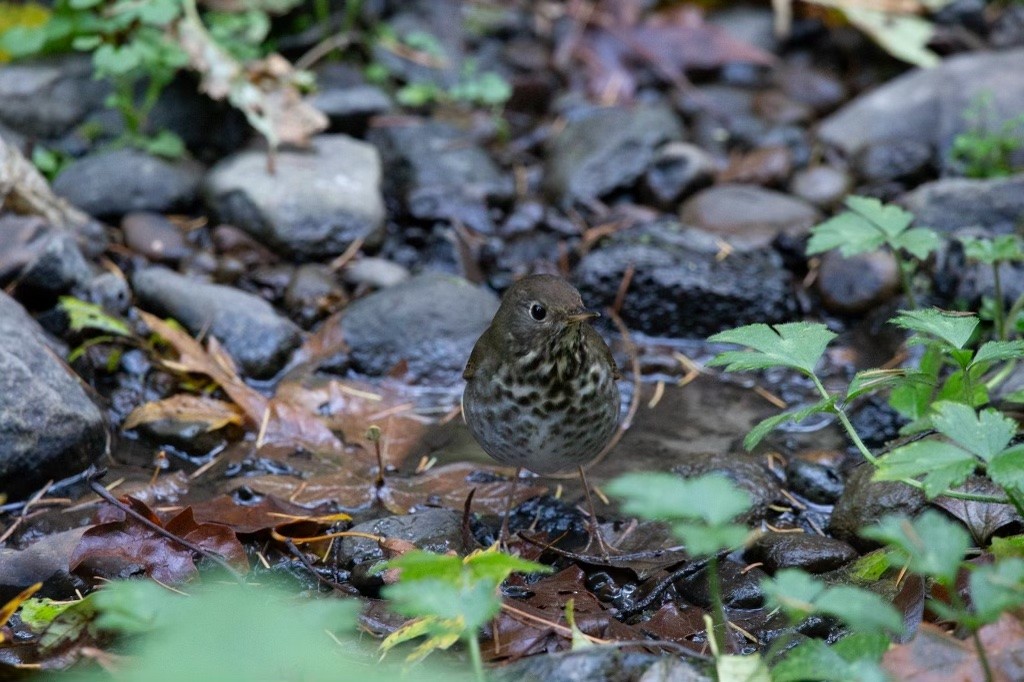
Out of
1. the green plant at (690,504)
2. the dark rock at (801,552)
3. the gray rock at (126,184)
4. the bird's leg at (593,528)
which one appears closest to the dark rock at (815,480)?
the dark rock at (801,552)

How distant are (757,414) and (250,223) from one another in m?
3.20

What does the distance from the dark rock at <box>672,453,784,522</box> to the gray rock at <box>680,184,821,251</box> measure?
2.33 metres

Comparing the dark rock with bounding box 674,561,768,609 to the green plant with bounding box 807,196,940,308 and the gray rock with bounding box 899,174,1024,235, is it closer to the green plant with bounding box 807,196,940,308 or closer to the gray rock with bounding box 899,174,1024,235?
the green plant with bounding box 807,196,940,308

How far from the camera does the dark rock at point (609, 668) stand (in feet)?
9.30

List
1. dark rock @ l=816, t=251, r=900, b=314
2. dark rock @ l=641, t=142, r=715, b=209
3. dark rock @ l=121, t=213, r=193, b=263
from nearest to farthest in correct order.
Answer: dark rock @ l=816, t=251, r=900, b=314 < dark rock @ l=121, t=213, r=193, b=263 < dark rock @ l=641, t=142, r=715, b=209

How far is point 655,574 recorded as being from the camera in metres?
4.01

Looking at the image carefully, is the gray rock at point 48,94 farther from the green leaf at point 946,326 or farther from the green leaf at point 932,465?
the green leaf at point 932,465

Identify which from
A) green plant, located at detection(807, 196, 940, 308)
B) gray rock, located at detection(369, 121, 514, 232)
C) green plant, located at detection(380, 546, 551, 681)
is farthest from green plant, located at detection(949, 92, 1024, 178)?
green plant, located at detection(380, 546, 551, 681)

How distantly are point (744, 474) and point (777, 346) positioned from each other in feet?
3.88

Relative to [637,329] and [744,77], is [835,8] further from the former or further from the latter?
Answer: [637,329]

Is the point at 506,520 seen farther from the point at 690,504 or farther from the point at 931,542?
the point at 931,542

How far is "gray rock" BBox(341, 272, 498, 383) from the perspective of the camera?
578cm

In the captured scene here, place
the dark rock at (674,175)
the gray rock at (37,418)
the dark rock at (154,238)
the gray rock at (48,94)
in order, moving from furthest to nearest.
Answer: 1. the dark rock at (674,175)
2. the gray rock at (48,94)
3. the dark rock at (154,238)
4. the gray rock at (37,418)

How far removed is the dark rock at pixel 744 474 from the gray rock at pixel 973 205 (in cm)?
256
